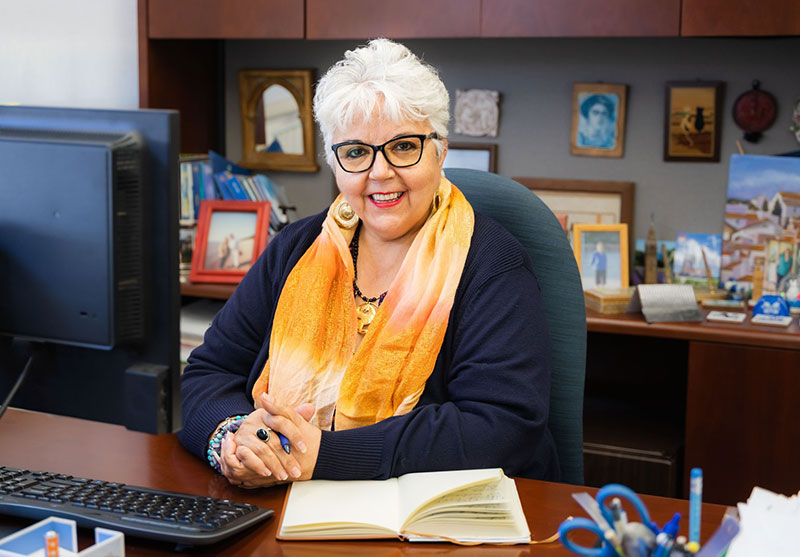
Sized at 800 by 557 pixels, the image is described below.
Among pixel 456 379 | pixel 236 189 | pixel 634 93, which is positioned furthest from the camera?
pixel 236 189

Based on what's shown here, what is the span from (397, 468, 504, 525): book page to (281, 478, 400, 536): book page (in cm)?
2

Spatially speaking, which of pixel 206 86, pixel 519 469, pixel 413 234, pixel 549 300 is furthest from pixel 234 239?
pixel 519 469

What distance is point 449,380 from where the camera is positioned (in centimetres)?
156

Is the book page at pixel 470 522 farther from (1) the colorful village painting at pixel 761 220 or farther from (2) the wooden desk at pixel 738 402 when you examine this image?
(1) the colorful village painting at pixel 761 220

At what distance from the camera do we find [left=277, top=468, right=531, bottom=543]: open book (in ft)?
3.61

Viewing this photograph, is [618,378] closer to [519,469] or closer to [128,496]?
[519,469]

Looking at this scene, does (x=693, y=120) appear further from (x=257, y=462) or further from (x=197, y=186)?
(x=257, y=462)

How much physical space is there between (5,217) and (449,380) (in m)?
0.80

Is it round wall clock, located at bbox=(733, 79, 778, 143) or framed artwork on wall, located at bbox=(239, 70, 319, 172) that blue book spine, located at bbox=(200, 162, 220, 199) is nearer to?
framed artwork on wall, located at bbox=(239, 70, 319, 172)

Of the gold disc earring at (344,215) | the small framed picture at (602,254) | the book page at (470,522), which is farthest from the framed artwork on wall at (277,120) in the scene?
the book page at (470,522)

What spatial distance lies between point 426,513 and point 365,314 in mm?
619

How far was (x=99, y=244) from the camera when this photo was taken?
0.97 meters

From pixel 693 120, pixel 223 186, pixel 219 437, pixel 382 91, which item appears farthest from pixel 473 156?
pixel 219 437

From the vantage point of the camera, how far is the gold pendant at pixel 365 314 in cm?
168
